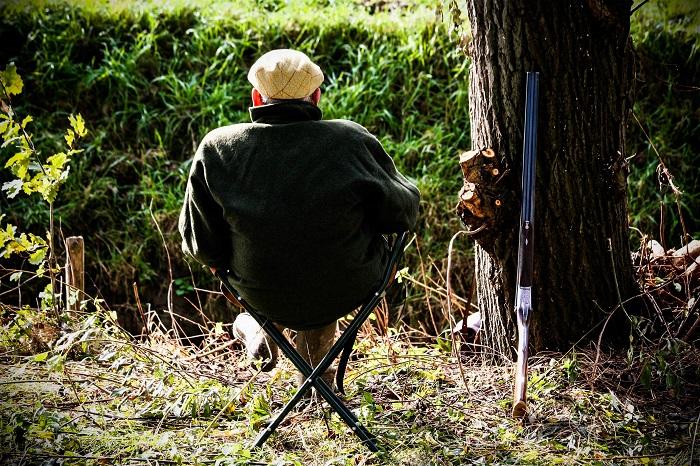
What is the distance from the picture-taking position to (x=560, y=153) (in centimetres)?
341

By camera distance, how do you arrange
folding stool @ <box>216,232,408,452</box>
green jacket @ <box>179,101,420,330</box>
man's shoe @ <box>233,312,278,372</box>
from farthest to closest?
1. man's shoe @ <box>233,312,278,372</box>
2. folding stool @ <box>216,232,408,452</box>
3. green jacket @ <box>179,101,420,330</box>

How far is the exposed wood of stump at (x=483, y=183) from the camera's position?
3441 millimetres

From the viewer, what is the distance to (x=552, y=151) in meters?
3.41

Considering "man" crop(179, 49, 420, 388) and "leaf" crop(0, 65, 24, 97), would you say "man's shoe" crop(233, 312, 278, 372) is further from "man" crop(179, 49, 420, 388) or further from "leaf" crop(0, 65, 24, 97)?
"leaf" crop(0, 65, 24, 97)

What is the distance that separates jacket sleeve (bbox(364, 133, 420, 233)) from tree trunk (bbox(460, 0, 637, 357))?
1.68ft

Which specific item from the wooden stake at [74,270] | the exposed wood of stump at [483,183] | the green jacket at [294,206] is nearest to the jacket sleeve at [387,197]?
the green jacket at [294,206]

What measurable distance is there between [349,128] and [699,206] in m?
4.07

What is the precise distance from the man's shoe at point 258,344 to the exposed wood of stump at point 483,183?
3.70 feet

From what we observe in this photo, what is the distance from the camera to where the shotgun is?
328 cm

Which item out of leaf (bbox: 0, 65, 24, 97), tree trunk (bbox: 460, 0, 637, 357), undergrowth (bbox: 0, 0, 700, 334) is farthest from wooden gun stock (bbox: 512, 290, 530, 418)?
leaf (bbox: 0, 65, 24, 97)

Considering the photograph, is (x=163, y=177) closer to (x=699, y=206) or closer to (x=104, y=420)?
(x=104, y=420)

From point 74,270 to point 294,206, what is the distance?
2.05 meters

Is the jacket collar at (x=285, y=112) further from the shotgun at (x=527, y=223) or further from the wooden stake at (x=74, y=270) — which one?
the wooden stake at (x=74, y=270)

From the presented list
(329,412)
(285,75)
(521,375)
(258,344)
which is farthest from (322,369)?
(285,75)
